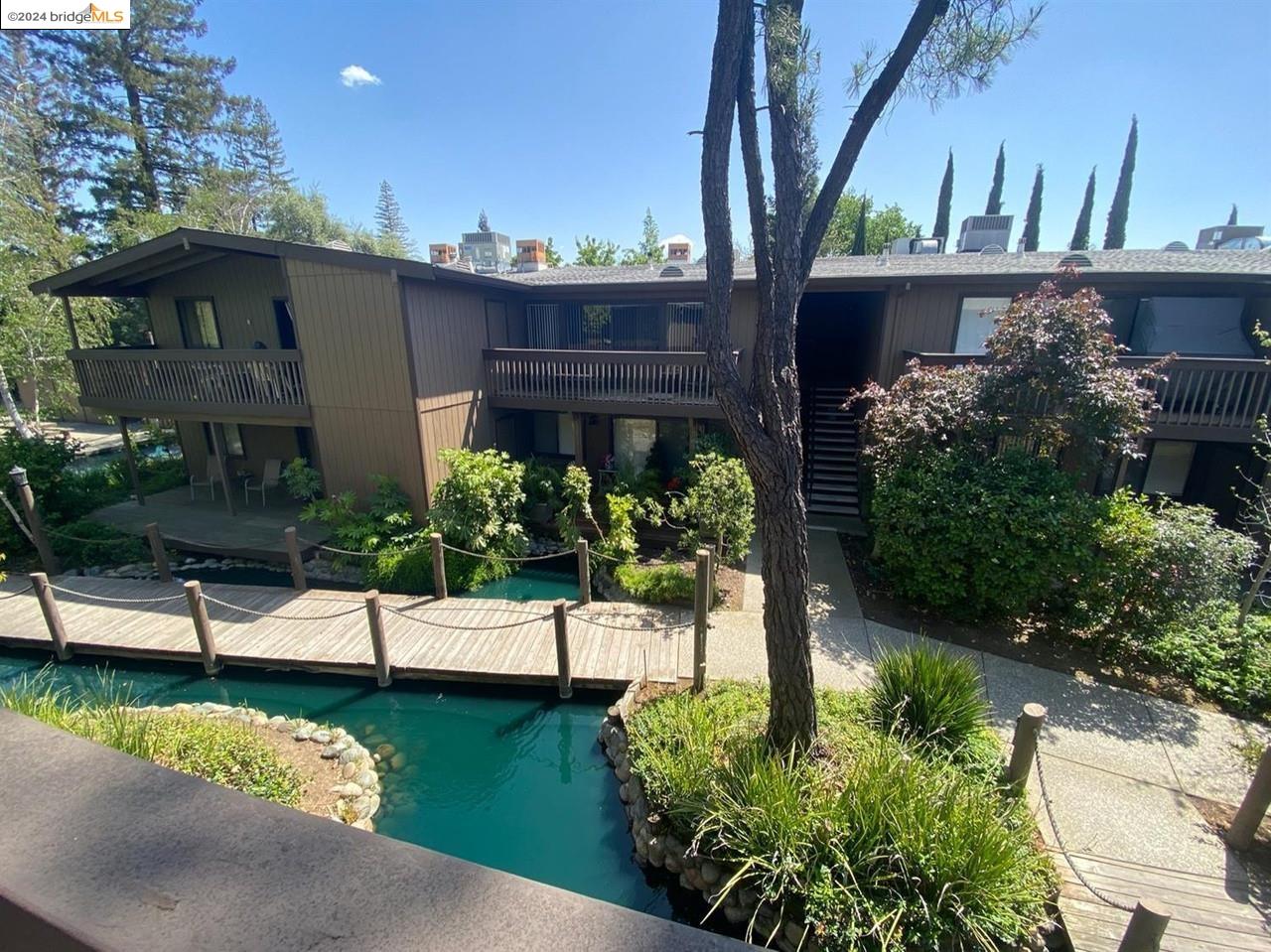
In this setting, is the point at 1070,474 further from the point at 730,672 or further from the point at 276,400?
the point at 276,400

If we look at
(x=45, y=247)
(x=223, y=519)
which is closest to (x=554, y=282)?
(x=223, y=519)

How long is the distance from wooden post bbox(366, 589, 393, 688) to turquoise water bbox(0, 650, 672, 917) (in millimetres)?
274

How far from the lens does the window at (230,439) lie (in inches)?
569

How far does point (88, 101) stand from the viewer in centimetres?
2409

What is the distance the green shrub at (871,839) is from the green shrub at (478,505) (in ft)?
21.4

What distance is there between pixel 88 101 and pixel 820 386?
34.2 m

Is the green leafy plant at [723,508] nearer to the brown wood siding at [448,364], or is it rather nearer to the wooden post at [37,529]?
Result: the brown wood siding at [448,364]

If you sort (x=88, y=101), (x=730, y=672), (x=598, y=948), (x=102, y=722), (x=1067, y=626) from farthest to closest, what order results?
(x=88, y=101) → (x=1067, y=626) → (x=730, y=672) → (x=102, y=722) → (x=598, y=948)

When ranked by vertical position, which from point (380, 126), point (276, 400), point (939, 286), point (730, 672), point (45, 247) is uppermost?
point (380, 126)

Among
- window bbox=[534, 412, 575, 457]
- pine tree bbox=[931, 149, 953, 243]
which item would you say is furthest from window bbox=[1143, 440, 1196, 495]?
pine tree bbox=[931, 149, 953, 243]

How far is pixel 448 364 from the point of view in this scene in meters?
11.6

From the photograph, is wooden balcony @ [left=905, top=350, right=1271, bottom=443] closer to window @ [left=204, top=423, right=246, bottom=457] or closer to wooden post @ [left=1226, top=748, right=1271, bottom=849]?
wooden post @ [left=1226, top=748, right=1271, bottom=849]

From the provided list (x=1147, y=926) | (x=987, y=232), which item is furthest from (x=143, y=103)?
(x=1147, y=926)

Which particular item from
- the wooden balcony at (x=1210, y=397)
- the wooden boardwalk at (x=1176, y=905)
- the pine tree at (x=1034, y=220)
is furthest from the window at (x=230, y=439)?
the pine tree at (x=1034, y=220)
